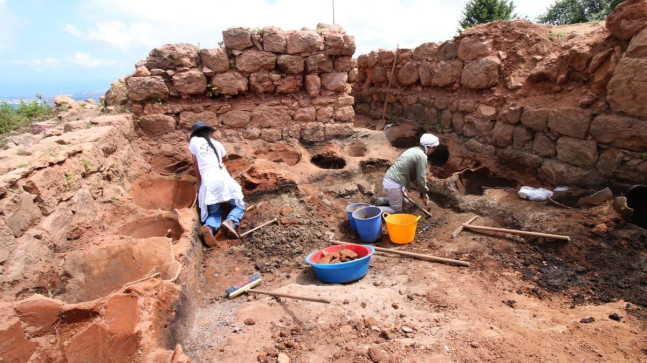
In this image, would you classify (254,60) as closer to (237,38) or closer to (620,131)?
(237,38)

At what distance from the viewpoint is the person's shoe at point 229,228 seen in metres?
4.77

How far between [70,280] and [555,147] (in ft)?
19.6

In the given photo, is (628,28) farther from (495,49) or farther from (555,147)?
(495,49)

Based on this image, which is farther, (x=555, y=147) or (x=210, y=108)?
(x=210, y=108)

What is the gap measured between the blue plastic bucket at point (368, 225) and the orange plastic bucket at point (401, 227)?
160mm

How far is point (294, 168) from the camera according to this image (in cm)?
595

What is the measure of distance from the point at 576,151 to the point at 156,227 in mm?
5475

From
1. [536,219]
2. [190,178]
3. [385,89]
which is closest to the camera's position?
[536,219]

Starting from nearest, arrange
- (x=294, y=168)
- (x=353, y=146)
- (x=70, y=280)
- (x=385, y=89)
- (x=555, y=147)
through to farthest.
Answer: (x=70, y=280) → (x=555, y=147) → (x=294, y=168) → (x=353, y=146) → (x=385, y=89)

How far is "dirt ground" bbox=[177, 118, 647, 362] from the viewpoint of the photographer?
8.68 feet

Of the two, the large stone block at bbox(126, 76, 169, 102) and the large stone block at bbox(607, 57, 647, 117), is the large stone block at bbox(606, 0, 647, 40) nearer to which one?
the large stone block at bbox(607, 57, 647, 117)

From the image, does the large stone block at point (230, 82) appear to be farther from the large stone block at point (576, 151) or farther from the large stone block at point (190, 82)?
the large stone block at point (576, 151)

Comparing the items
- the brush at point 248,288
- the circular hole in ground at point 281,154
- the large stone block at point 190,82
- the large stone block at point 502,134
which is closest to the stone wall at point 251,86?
the large stone block at point 190,82

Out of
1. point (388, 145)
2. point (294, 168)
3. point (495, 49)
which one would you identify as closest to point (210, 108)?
point (294, 168)
